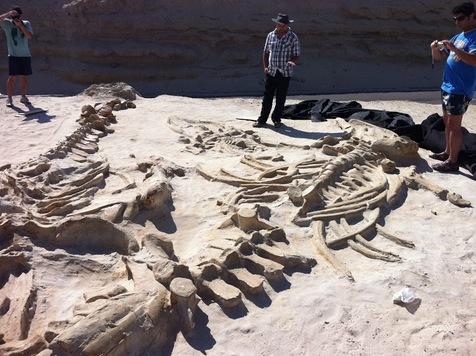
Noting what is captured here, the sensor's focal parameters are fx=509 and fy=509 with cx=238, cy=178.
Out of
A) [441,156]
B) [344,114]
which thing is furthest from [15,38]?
[441,156]

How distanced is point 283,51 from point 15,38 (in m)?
4.49

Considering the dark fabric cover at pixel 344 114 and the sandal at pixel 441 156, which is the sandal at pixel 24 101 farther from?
the sandal at pixel 441 156

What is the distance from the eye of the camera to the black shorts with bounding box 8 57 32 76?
332 inches

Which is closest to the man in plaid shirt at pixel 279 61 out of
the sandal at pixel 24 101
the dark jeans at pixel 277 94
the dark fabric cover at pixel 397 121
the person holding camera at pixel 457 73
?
the dark jeans at pixel 277 94

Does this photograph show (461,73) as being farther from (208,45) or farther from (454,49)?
(208,45)

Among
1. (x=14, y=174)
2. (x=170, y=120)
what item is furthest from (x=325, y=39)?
(x=14, y=174)

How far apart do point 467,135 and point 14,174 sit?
17.2 feet

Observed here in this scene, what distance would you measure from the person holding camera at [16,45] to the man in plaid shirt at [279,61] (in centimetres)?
400

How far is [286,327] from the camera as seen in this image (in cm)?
276

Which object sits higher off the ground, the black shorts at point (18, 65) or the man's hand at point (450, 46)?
the man's hand at point (450, 46)

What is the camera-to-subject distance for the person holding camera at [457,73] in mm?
5160

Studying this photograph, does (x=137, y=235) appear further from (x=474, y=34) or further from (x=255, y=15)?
(x=255, y=15)

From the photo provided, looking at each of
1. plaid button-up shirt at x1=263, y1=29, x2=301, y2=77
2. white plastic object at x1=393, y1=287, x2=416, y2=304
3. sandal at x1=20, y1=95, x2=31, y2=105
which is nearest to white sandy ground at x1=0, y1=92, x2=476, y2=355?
white plastic object at x1=393, y1=287, x2=416, y2=304

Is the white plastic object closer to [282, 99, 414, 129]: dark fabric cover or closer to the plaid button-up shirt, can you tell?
[282, 99, 414, 129]: dark fabric cover
